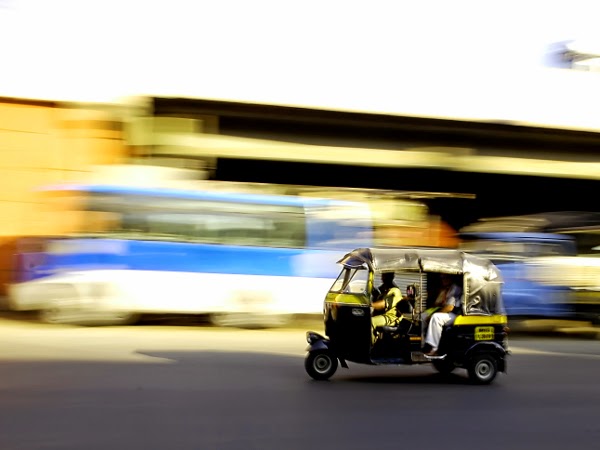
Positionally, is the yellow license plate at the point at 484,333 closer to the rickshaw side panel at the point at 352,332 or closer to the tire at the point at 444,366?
the tire at the point at 444,366

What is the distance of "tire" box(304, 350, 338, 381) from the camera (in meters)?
9.98

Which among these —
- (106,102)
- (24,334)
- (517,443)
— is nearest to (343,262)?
(517,443)

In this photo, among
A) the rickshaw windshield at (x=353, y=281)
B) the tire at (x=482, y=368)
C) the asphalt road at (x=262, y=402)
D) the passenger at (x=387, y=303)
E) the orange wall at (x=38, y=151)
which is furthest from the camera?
the orange wall at (x=38, y=151)

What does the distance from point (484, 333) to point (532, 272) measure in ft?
25.5

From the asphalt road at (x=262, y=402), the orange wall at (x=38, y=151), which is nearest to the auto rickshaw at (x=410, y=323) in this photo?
the asphalt road at (x=262, y=402)

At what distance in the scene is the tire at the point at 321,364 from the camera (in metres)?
9.98

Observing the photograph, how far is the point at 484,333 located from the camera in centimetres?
1022

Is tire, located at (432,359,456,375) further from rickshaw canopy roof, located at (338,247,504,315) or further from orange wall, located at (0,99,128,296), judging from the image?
orange wall, located at (0,99,128,296)

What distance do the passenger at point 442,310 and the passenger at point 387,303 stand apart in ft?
1.16

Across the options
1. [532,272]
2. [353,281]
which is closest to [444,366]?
[353,281]

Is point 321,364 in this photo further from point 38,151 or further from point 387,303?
point 38,151

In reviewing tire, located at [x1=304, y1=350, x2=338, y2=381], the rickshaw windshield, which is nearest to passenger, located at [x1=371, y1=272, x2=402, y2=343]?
the rickshaw windshield

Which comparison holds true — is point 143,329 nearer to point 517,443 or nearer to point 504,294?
point 504,294

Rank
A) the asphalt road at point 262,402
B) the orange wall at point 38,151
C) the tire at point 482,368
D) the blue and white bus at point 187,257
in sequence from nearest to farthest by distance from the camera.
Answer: the asphalt road at point 262,402 → the tire at point 482,368 → the blue and white bus at point 187,257 → the orange wall at point 38,151
